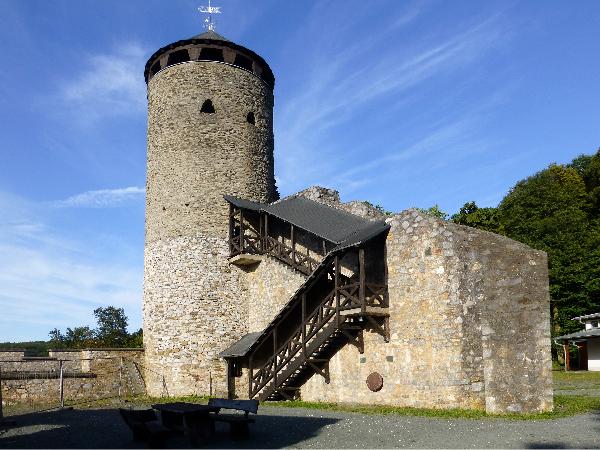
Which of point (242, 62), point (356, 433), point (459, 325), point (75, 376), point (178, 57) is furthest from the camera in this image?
point (242, 62)

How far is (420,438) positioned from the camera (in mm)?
9688

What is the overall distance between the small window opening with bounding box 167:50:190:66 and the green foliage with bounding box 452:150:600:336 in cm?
2253

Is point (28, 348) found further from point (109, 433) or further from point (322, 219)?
point (109, 433)

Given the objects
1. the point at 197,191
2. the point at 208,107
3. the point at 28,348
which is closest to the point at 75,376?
the point at 197,191

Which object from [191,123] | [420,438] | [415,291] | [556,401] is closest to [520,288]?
[415,291]

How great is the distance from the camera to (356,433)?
10305mm

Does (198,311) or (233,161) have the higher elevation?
(233,161)

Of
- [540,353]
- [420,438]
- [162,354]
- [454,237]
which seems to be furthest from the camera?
[162,354]

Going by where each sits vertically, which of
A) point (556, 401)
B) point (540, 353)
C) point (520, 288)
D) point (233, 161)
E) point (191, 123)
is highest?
point (191, 123)

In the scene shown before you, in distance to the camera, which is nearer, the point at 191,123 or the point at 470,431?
the point at 470,431

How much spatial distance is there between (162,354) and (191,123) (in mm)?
8733

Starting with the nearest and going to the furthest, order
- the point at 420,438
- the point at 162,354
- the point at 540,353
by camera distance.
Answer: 1. the point at 420,438
2. the point at 540,353
3. the point at 162,354

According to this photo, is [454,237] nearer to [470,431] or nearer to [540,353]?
[540,353]

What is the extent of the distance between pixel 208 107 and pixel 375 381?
1270 centimetres
